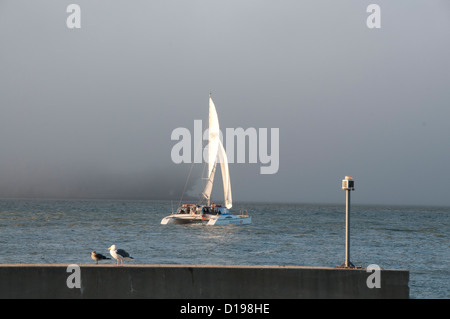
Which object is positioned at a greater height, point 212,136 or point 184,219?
point 212,136

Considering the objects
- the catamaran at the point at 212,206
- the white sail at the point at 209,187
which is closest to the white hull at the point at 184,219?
the catamaran at the point at 212,206

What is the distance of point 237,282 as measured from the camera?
39.7ft

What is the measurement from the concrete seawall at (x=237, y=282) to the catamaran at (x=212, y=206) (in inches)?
2406

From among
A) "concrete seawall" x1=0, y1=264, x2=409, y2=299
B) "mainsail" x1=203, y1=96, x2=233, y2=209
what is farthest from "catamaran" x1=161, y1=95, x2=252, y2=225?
"concrete seawall" x1=0, y1=264, x2=409, y2=299

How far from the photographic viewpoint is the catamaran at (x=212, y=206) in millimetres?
75250

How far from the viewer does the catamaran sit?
7525cm

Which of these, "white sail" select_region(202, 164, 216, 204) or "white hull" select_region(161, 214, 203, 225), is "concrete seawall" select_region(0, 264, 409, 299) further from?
"white sail" select_region(202, 164, 216, 204)

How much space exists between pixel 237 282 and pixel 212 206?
214ft

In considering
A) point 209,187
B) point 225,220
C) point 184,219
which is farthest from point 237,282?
point 209,187

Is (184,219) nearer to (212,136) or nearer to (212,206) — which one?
(212,206)

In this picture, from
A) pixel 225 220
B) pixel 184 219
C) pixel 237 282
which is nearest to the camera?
pixel 237 282

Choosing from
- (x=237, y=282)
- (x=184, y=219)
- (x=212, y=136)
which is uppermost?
(x=212, y=136)
